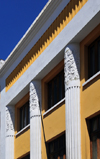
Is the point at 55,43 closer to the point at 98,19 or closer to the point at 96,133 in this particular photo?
the point at 98,19

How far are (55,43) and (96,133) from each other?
210 inches

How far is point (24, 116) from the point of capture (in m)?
28.7

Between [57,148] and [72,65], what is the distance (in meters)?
3.96

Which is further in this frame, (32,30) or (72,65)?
(32,30)

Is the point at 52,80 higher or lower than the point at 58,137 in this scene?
higher

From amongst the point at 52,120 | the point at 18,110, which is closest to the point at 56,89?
the point at 52,120

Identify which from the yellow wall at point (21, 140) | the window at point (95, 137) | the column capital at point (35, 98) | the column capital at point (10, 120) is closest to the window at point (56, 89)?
the column capital at point (35, 98)

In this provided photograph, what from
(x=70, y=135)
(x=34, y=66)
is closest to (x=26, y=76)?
(x=34, y=66)

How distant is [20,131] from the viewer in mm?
27922

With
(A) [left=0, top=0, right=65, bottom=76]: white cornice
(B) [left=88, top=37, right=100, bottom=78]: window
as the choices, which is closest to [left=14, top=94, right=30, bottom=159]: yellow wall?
(A) [left=0, top=0, right=65, bottom=76]: white cornice

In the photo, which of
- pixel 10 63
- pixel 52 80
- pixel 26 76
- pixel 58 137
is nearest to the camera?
pixel 58 137

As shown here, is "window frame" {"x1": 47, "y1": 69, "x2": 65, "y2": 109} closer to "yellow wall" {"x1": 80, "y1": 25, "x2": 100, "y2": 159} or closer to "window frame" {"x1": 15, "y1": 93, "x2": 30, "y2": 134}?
"yellow wall" {"x1": 80, "y1": 25, "x2": 100, "y2": 159}

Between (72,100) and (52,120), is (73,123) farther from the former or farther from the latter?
(52,120)

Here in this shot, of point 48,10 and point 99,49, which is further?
point 48,10
